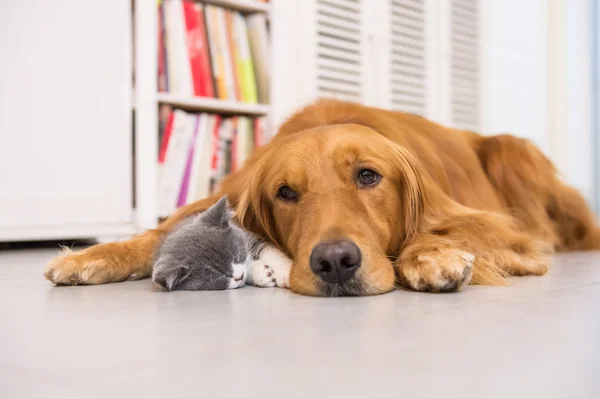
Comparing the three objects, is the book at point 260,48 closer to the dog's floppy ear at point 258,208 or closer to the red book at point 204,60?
the red book at point 204,60

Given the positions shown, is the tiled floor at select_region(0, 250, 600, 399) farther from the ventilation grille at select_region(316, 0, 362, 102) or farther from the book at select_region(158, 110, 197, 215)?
the ventilation grille at select_region(316, 0, 362, 102)

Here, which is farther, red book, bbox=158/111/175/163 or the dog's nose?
red book, bbox=158/111/175/163

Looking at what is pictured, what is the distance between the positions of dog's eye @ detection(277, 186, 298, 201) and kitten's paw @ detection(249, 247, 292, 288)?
17cm

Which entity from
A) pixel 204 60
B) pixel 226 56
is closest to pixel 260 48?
pixel 226 56

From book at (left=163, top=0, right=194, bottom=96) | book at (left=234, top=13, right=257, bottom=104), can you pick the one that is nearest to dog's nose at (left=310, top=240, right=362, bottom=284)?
book at (left=163, top=0, right=194, bottom=96)

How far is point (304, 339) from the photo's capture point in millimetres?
1134

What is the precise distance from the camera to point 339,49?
4238 millimetres

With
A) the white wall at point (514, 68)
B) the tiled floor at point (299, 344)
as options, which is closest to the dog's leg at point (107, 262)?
the tiled floor at point (299, 344)

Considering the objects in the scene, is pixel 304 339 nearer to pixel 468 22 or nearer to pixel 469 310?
pixel 469 310

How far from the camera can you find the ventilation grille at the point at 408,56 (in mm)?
4629

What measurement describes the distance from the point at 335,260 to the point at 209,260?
38cm

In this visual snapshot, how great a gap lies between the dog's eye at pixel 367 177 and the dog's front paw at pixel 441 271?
0.90 feet

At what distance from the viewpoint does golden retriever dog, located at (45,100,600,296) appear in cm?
163

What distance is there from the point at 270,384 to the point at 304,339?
0.27 metres
